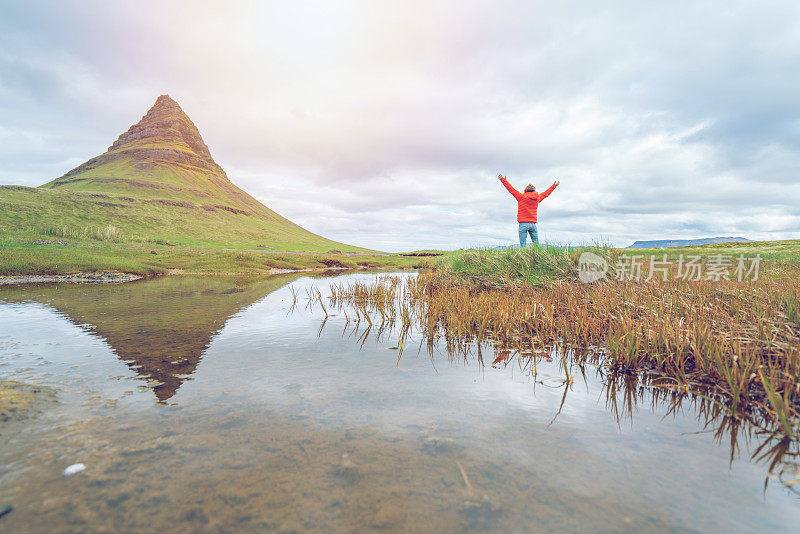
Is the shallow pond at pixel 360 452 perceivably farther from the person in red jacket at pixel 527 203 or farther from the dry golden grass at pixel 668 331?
the person in red jacket at pixel 527 203

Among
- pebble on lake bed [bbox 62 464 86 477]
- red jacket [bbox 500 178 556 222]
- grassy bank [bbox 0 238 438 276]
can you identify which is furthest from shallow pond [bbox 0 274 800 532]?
grassy bank [bbox 0 238 438 276]

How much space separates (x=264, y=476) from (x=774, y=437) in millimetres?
5445

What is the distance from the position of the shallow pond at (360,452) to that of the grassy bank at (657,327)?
0.72 metres

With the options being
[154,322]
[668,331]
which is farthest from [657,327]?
[154,322]

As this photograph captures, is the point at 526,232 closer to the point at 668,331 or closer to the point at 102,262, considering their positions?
the point at 668,331

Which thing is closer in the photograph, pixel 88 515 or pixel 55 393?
pixel 88 515

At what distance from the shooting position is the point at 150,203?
97.8 meters

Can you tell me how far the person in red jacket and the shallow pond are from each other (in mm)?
12458

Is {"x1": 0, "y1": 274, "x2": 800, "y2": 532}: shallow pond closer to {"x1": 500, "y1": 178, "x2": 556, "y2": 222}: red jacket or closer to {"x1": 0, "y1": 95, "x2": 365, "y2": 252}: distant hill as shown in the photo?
{"x1": 500, "y1": 178, "x2": 556, "y2": 222}: red jacket

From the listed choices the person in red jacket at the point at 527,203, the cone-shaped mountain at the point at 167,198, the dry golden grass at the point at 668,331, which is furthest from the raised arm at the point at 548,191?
the cone-shaped mountain at the point at 167,198

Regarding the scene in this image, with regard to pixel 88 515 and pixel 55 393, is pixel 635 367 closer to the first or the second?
pixel 88 515

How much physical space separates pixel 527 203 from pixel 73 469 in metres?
17.8

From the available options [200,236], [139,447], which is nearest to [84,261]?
[139,447]

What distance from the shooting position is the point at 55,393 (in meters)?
4.91
